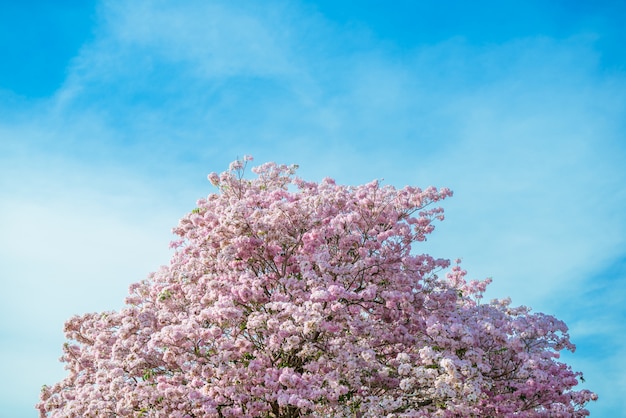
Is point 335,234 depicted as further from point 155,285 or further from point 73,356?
point 73,356

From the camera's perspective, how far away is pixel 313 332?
1770 centimetres

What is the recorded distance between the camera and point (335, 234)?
64.1 ft

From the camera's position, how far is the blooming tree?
17031 millimetres

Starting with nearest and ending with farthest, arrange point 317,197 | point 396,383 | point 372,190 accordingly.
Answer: point 396,383
point 317,197
point 372,190

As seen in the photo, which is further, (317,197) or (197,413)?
(317,197)

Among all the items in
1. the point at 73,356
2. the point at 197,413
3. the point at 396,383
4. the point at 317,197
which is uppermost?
the point at 317,197

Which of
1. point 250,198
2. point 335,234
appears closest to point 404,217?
point 335,234

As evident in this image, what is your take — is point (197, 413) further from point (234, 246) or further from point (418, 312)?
point (418, 312)

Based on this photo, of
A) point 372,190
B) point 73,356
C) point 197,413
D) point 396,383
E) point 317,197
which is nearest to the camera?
point 197,413

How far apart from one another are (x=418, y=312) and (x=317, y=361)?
13.4 feet

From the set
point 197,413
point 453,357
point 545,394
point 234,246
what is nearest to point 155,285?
point 234,246

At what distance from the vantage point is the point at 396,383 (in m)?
18.6

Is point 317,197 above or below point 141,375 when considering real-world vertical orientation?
above

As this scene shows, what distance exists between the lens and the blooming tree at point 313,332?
Result: 1703 cm
